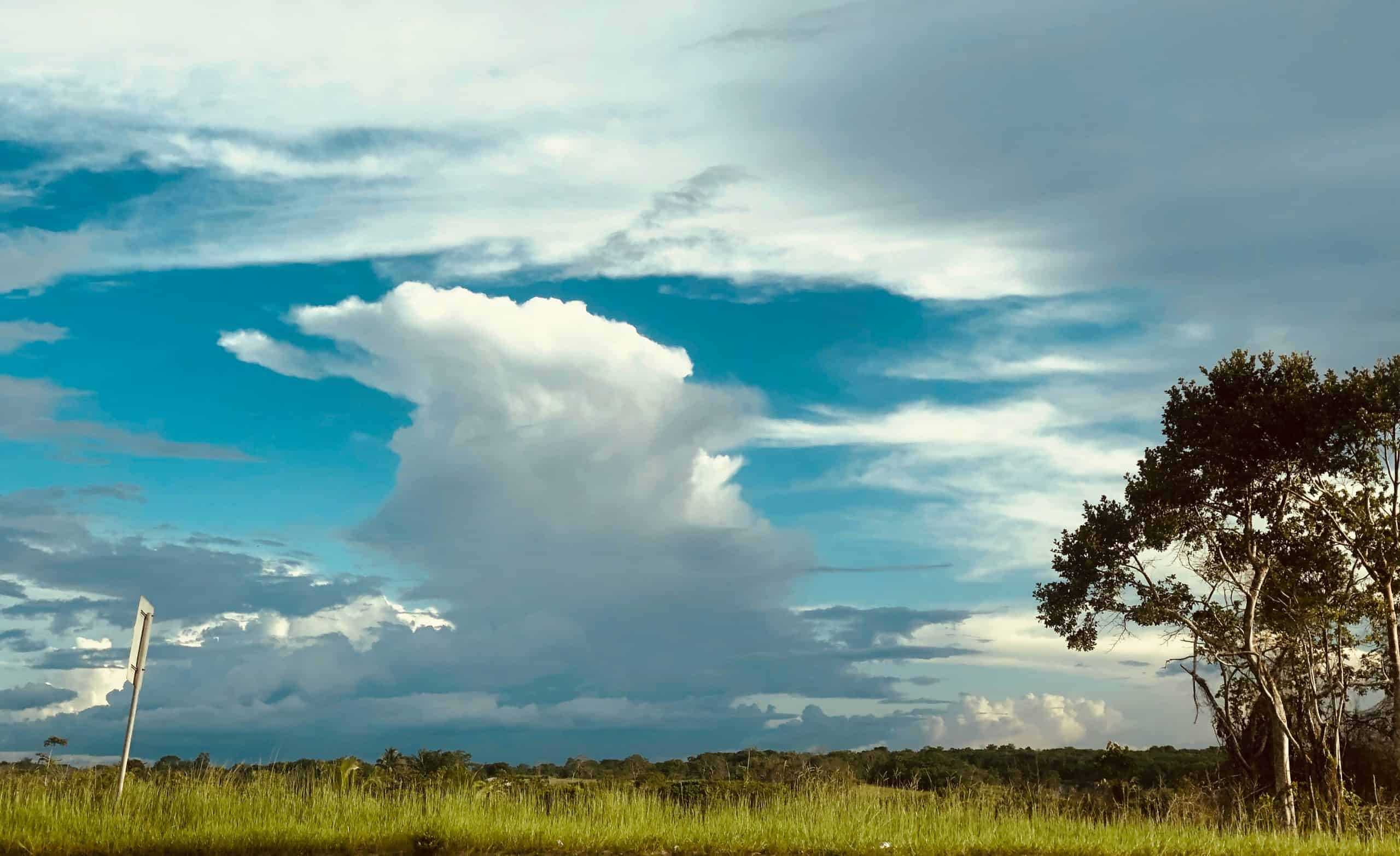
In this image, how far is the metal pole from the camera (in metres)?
17.4

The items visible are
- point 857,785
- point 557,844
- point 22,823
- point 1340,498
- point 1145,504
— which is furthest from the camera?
point 1145,504

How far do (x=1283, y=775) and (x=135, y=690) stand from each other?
20.6 metres

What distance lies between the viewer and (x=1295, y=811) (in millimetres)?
21672

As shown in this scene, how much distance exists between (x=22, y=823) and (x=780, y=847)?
10.9 metres

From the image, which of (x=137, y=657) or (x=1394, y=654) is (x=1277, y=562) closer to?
(x=1394, y=654)

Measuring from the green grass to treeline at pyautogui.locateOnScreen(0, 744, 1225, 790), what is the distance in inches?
52.2

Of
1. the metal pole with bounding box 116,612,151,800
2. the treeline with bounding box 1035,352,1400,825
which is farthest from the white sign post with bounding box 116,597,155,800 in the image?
the treeline with bounding box 1035,352,1400,825

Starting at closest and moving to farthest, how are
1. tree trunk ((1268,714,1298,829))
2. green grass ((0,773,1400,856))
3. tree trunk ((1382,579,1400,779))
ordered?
green grass ((0,773,1400,856)) → tree trunk ((1268,714,1298,829)) → tree trunk ((1382,579,1400,779))

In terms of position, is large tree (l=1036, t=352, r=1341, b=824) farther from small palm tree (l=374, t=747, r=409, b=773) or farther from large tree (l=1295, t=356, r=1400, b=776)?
small palm tree (l=374, t=747, r=409, b=773)

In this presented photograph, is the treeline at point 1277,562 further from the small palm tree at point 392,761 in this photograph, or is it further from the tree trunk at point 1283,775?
the small palm tree at point 392,761

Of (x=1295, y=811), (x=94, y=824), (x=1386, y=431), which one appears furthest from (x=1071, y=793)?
(x=94, y=824)

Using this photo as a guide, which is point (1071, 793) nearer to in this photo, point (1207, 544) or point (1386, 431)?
point (1207, 544)

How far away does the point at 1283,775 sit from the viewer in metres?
21.7

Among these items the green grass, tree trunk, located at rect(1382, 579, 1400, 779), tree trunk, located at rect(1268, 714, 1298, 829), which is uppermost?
tree trunk, located at rect(1382, 579, 1400, 779)
